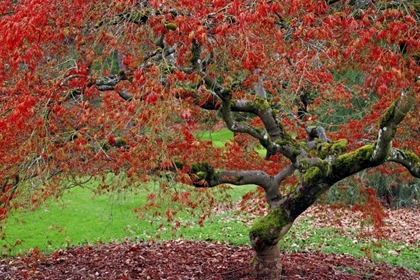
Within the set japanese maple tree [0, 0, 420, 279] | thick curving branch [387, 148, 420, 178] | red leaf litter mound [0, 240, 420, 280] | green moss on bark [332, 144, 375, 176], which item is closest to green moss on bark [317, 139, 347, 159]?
japanese maple tree [0, 0, 420, 279]

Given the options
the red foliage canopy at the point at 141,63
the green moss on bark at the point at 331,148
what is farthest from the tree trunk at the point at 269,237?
the red foliage canopy at the point at 141,63

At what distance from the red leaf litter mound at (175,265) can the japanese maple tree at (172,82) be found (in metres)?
1.00

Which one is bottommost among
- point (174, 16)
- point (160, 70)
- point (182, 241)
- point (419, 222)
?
point (419, 222)

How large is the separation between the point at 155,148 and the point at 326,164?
199 cm

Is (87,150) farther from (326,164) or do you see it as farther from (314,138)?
(314,138)

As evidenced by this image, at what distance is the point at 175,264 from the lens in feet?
26.2

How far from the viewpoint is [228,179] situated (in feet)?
20.4

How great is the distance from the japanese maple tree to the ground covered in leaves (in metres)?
1.07

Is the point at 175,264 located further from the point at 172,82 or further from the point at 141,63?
the point at 172,82

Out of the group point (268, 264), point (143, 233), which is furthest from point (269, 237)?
point (143, 233)

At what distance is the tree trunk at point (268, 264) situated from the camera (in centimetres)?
669

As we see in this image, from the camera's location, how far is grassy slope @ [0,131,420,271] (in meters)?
10.2

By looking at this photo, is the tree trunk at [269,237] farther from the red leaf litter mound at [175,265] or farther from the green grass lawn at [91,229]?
the green grass lawn at [91,229]

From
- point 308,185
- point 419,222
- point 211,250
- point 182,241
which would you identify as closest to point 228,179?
point 308,185
